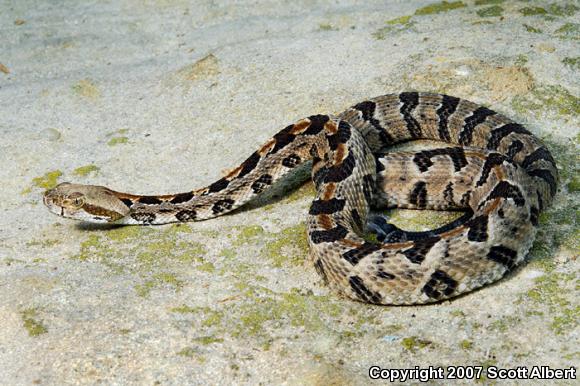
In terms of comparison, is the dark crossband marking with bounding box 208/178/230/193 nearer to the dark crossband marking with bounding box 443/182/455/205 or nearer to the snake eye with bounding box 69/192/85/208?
the snake eye with bounding box 69/192/85/208

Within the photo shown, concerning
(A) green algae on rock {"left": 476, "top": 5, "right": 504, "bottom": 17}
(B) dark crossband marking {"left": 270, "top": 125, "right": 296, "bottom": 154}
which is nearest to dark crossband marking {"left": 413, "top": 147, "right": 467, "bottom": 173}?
(B) dark crossband marking {"left": 270, "top": 125, "right": 296, "bottom": 154}

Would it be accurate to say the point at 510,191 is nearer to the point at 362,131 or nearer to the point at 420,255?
the point at 420,255

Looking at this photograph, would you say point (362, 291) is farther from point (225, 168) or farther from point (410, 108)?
point (410, 108)

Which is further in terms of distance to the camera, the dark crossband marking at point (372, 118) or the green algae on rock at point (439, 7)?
the green algae on rock at point (439, 7)

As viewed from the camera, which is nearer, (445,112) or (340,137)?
(340,137)

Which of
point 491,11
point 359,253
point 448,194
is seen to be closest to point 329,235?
point 359,253

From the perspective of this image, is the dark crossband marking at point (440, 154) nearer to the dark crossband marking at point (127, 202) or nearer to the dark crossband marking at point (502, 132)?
the dark crossband marking at point (502, 132)

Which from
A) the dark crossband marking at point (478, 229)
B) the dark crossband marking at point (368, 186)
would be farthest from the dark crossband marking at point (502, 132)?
the dark crossband marking at point (478, 229)

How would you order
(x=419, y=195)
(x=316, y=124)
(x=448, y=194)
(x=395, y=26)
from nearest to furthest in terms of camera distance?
(x=448, y=194) → (x=419, y=195) → (x=316, y=124) → (x=395, y=26)
